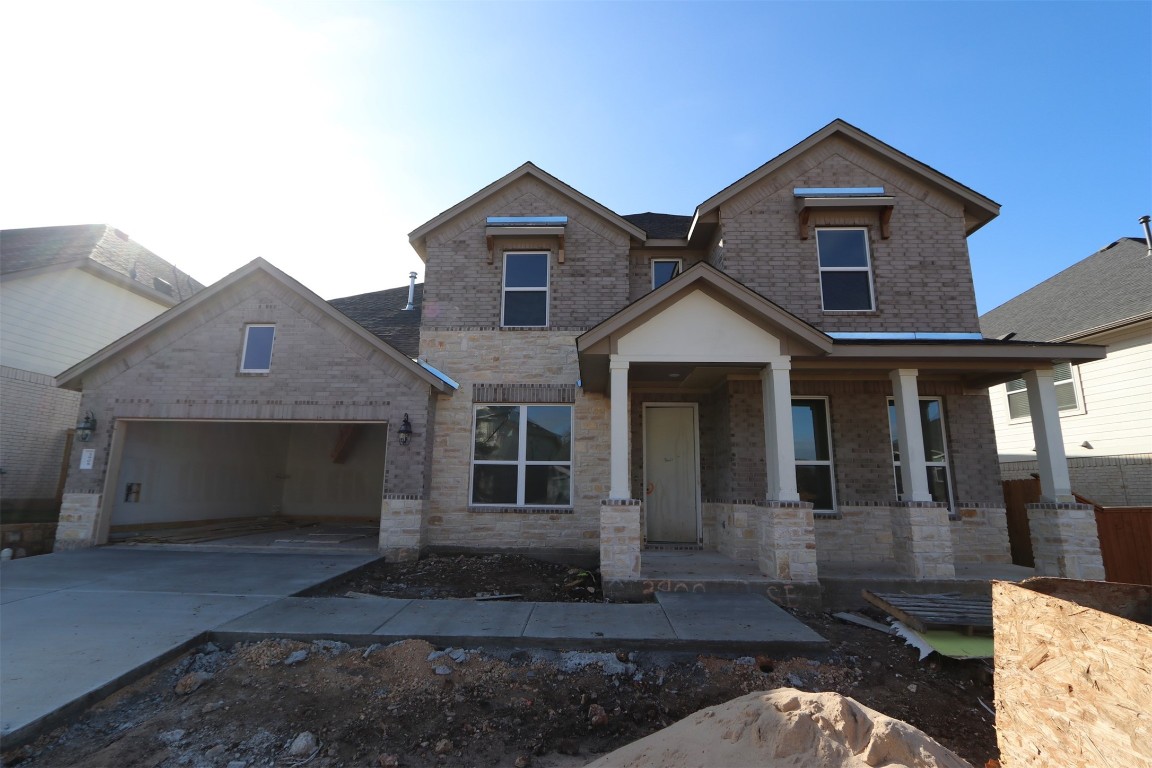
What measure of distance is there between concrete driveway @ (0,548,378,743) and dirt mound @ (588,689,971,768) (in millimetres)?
3962

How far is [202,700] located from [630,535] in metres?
4.86

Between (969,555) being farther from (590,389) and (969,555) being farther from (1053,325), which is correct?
(1053,325)

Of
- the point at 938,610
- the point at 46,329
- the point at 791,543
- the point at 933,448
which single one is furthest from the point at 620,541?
the point at 46,329

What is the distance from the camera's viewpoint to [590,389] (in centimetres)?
1018

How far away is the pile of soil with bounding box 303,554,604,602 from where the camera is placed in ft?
24.6

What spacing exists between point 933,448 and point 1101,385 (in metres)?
5.77

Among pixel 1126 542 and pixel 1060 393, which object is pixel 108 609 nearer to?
pixel 1126 542

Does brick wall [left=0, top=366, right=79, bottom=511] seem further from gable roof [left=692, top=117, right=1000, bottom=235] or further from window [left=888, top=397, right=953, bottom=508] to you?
window [left=888, top=397, right=953, bottom=508]

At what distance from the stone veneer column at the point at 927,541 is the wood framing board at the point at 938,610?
41 cm

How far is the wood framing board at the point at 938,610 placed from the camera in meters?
5.88

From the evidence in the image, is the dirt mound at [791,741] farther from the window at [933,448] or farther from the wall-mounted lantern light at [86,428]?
the wall-mounted lantern light at [86,428]

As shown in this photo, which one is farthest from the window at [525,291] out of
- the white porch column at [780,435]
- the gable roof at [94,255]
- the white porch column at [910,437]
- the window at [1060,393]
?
the window at [1060,393]

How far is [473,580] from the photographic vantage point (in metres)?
8.28

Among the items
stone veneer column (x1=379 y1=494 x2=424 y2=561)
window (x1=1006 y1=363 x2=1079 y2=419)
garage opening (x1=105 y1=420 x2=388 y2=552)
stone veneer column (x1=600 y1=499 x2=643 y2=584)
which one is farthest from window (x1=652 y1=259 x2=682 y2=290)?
window (x1=1006 y1=363 x2=1079 y2=419)
